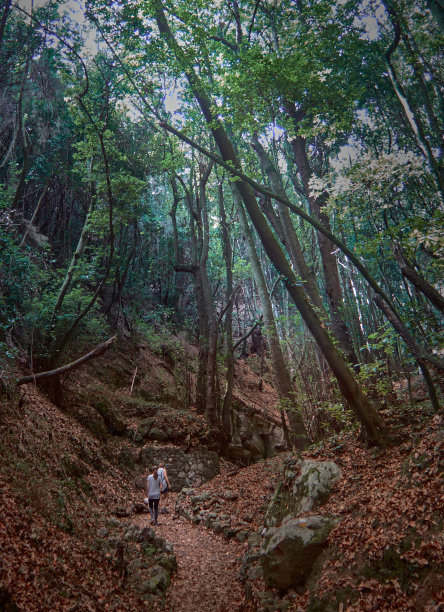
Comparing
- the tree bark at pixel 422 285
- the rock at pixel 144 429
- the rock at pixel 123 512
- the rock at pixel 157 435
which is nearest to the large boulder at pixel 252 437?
the rock at pixel 157 435

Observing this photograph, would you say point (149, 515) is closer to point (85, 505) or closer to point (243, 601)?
point (85, 505)

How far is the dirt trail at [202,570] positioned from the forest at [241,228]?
0.17 meters

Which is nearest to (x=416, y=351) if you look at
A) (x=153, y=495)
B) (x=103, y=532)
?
(x=103, y=532)

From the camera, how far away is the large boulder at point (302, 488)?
5.07 metres

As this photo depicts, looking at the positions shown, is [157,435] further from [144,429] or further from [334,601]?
[334,601]

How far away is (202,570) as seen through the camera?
560 cm

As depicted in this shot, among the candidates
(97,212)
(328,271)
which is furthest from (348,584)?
(97,212)

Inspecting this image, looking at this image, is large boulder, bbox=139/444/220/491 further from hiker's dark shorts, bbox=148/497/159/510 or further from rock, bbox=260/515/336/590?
rock, bbox=260/515/336/590

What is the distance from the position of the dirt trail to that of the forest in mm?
166

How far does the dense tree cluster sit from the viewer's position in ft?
20.4

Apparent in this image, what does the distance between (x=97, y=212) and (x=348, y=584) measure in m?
11.0

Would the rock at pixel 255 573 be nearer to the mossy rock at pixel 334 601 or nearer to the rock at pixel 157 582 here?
the rock at pixel 157 582

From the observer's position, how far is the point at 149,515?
26.4 feet

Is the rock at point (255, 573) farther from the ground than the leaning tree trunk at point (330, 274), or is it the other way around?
the leaning tree trunk at point (330, 274)
